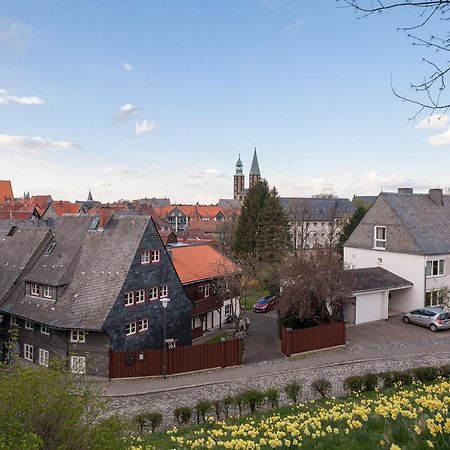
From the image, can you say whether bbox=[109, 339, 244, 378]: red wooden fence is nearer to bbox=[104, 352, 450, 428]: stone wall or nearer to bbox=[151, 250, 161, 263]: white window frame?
bbox=[104, 352, 450, 428]: stone wall

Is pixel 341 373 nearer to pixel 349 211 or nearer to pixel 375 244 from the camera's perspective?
pixel 375 244

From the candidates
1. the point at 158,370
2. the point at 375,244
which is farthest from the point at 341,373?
the point at 375,244

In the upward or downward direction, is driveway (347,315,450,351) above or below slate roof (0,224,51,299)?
below

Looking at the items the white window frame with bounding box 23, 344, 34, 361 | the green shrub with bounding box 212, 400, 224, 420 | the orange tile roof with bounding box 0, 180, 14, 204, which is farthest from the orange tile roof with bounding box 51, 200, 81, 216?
the green shrub with bounding box 212, 400, 224, 420

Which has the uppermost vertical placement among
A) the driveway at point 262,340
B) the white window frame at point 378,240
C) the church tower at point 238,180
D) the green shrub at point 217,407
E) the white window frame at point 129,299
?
the church tower at point 238,180

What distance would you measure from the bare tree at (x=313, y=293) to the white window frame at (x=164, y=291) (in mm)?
6531

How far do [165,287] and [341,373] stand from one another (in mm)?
10984

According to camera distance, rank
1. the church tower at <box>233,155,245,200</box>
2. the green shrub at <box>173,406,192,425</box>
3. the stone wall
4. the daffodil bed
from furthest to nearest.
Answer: the church tower at <box>233,155,245,200</box> → the stone wall → the green shrub at <box>173,406,192,425</box> → the daffodil bed

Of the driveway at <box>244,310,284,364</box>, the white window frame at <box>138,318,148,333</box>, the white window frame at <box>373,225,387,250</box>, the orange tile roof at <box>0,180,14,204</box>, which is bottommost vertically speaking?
the driveway at <box>244,310,284,364</box>

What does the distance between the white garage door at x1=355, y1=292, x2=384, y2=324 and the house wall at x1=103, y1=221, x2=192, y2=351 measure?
10.6 meters

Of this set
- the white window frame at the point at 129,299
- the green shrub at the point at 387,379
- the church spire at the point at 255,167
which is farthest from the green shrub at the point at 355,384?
the church spire at the point at 255,167

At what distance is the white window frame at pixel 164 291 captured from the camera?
26.6 metres

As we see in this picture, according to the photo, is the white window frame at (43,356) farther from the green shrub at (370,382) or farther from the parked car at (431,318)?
the parked car at (431,318)

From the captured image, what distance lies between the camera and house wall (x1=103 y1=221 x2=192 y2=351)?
23719 mm
